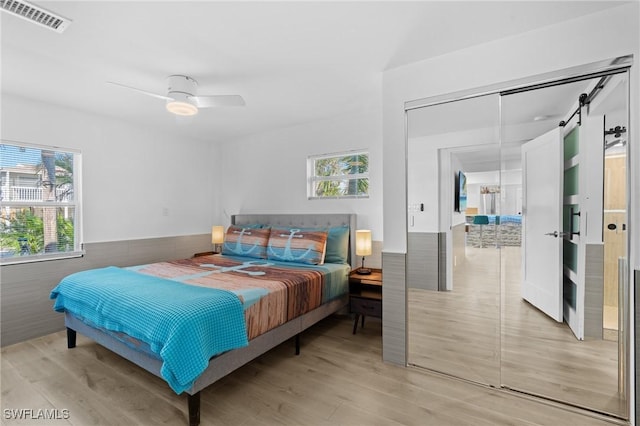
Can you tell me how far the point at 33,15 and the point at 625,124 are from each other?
12.3 ft

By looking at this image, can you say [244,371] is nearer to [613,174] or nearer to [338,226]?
[338,226]

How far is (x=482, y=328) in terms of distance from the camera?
262cm

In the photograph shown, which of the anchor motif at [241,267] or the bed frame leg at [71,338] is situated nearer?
the bed frame leg at [71,338]

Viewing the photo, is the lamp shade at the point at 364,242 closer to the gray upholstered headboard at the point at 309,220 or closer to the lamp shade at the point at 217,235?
the gray upholstered headboard at the point at 309,220

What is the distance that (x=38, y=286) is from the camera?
3.30m

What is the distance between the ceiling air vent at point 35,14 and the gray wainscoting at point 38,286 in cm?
260

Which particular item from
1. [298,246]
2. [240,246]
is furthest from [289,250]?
[240,246]

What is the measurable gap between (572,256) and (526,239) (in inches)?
12.2

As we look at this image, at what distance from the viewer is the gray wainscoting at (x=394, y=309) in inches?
101

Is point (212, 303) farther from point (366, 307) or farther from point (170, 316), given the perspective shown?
point (366, 307)

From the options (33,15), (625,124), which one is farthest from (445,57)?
(33,15)

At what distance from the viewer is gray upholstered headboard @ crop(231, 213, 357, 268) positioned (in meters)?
3.79

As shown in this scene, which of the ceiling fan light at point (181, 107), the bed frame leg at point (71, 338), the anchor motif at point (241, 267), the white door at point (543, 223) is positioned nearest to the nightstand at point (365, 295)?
the anchor motif at point (241, 267)

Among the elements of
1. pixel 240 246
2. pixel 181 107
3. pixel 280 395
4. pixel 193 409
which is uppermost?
pixel 181 107
